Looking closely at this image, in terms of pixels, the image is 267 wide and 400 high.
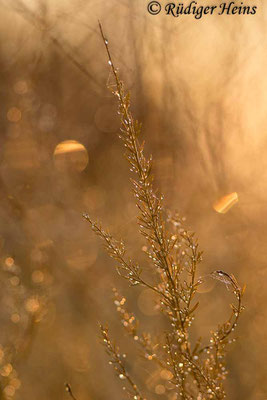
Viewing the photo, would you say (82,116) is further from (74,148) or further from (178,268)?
(178,268)

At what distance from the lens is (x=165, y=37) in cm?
148

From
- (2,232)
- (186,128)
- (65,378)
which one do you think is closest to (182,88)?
(186,128)

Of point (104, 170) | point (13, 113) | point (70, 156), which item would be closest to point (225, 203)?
point (104, 170)

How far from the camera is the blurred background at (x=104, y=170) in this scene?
1.47 meters

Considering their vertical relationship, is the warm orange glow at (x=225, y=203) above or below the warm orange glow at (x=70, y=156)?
above

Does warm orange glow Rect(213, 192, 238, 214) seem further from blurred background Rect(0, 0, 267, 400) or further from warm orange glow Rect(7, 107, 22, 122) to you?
warm orange glow Rect(7, 107, 22, 122)

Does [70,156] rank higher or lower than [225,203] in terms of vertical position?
lower

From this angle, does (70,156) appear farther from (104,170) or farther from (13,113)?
(13,113)

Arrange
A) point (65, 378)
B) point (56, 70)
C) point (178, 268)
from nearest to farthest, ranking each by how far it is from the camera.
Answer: point (178, 268) < point (56, 70) < point (65, 378)

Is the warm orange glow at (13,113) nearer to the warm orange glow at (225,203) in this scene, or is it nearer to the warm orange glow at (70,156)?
the warm orange glow at (70,156)

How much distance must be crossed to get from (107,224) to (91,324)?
34 cm

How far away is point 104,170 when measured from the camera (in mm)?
1520

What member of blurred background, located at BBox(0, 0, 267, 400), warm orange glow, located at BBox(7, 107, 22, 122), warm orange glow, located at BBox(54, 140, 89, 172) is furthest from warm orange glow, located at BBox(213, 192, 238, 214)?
warm orange glow, located at BBox(7, 107, 22, 122)

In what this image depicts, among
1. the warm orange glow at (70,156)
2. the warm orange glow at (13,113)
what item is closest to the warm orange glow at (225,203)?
the warm orange glow at (70,156)
